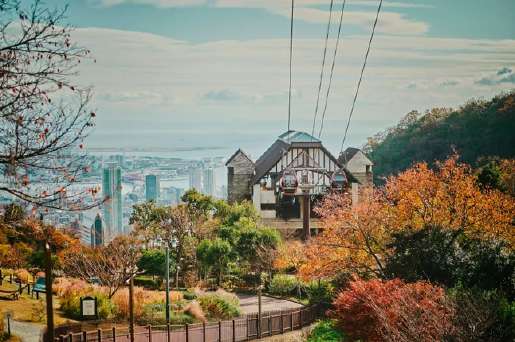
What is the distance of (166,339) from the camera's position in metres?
22.4

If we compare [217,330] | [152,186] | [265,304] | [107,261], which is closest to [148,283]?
[107,261]

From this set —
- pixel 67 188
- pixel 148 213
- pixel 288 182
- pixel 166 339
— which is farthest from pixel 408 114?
pixel 67 188

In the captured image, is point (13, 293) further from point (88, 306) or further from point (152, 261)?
point (152, 261)

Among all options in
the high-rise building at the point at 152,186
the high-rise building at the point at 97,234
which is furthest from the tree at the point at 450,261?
the high-rise building at the point at 152,186

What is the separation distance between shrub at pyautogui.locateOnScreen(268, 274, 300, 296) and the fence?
598cm

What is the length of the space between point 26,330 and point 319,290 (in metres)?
14.7

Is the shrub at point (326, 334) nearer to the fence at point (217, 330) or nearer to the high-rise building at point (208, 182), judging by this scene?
the fence at point (217, 330)

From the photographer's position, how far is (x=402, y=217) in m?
27.3

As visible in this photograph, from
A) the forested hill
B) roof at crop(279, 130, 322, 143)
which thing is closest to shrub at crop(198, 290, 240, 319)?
roof at crop(279, 130, 322, 143)

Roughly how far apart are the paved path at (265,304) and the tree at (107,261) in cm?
508

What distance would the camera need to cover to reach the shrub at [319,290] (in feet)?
102

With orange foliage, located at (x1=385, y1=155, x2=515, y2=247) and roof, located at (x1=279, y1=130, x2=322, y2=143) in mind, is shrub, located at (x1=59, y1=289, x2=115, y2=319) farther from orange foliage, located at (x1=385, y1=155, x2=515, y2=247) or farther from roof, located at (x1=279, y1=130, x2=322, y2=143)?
roof, located at (x1=279, y1=130, x2=322, y2=143)

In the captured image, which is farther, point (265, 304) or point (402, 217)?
point (265, 304)

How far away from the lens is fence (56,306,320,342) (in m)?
21.0
